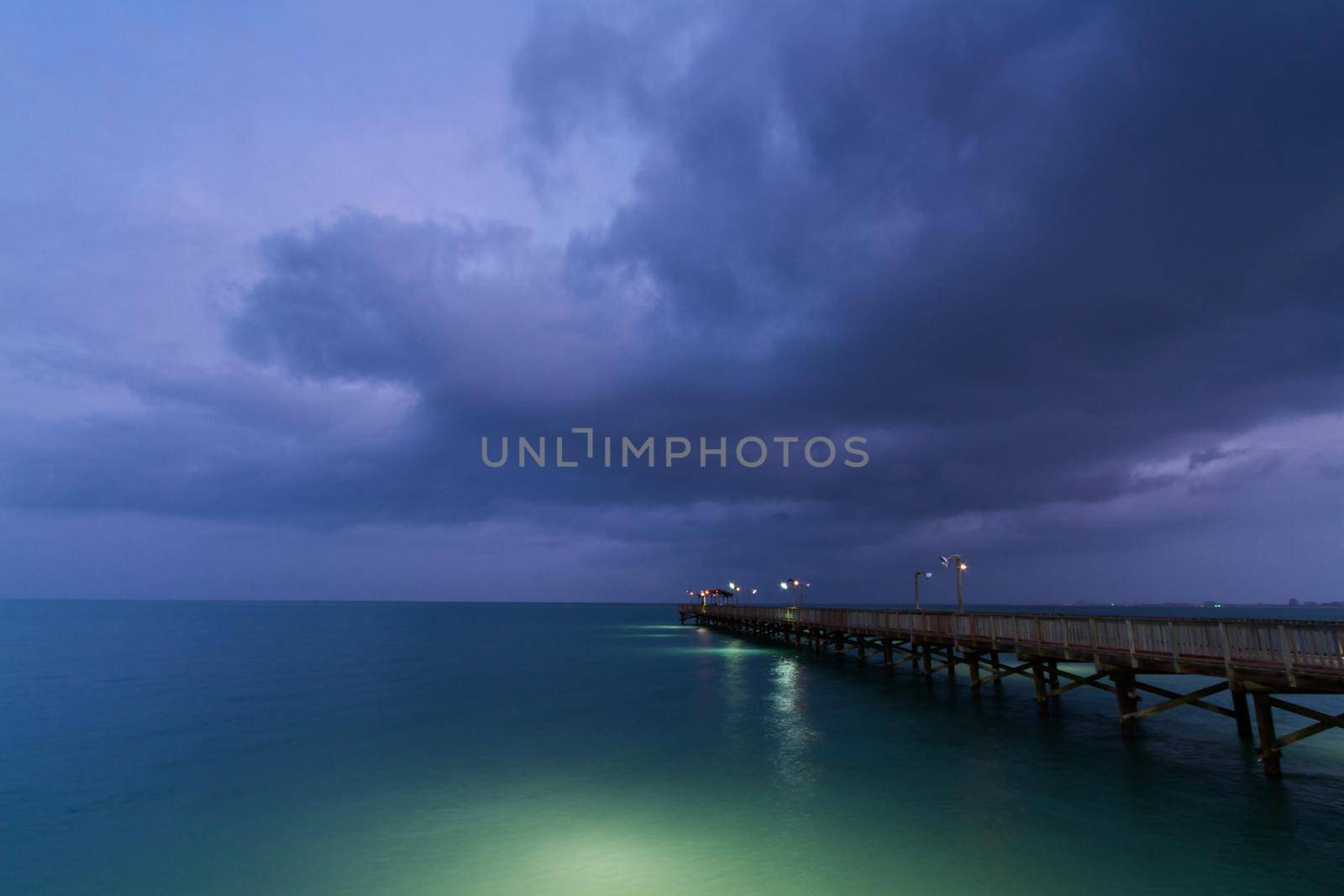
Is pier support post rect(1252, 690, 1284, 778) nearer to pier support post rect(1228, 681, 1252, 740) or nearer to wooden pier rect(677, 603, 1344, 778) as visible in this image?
wooden pier rect(677, 603, 1344, 778)

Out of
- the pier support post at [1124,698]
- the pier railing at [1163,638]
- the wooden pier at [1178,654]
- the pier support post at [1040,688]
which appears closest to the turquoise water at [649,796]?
the pier support post at [1040,688]

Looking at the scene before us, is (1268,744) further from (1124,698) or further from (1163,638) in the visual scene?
(1124,698)

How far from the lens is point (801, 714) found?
27.5 m

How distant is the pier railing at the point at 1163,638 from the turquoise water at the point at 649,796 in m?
2.74

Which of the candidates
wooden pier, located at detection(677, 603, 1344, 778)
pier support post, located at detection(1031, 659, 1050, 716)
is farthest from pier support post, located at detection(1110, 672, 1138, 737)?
pier support post, located at detection(1031, 659, 1050, 716)

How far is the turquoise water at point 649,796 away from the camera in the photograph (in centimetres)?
1210

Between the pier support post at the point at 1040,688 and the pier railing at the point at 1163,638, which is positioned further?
the pier support post at the point at 1040,688

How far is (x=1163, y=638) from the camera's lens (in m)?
19.1

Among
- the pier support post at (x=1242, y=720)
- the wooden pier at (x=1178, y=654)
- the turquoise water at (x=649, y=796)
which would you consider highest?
the wooden pier at (x=1178, y=654)

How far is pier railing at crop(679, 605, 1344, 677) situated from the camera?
15.2m

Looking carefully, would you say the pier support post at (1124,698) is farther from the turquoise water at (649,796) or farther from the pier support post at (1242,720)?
the pier support post at (1242,720)

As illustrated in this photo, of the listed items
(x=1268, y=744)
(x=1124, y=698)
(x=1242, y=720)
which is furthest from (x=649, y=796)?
(x=1242, y=720)

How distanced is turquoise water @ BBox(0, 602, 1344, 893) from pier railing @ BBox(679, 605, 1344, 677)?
8.99 feet

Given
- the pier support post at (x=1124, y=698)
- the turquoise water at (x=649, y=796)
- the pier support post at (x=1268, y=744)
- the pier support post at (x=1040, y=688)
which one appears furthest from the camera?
the pier support post at (x=1040, y=688)
